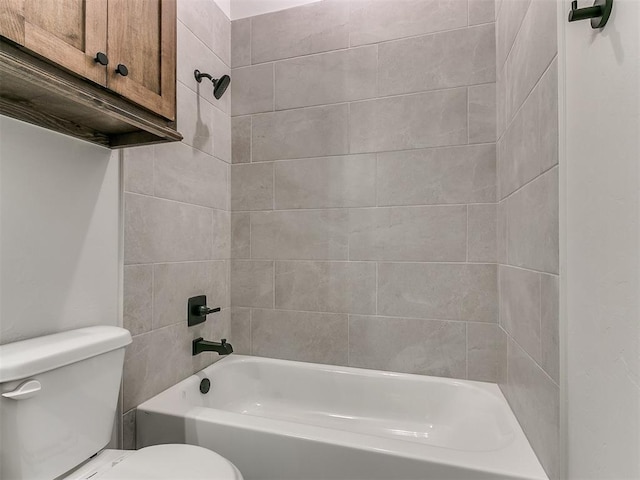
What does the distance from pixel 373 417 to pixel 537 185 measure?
1.32 metres

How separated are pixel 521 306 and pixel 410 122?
1.01 meters

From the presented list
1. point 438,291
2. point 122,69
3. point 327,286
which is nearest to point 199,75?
point 122,69

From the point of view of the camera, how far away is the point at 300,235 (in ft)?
6.39

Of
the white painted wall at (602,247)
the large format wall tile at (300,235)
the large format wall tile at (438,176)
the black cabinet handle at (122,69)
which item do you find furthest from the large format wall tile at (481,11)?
the black cabinet handle at (122,69)

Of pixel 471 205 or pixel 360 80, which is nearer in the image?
pixel 471 205

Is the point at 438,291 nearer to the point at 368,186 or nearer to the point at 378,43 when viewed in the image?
the point at 368,186

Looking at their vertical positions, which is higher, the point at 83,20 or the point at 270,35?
the point at 270,35

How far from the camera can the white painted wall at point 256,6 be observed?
1.99m

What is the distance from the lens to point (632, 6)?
598 mm

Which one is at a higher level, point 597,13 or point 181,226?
point 597,13

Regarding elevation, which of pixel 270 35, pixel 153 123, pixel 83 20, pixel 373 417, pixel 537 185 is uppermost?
pixel 270 35

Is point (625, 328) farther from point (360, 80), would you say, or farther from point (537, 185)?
point (360, 80)

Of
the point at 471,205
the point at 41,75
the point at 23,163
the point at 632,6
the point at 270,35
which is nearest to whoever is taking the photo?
the point at 632,6

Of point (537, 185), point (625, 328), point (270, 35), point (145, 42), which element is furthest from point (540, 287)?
point (270, 35)
